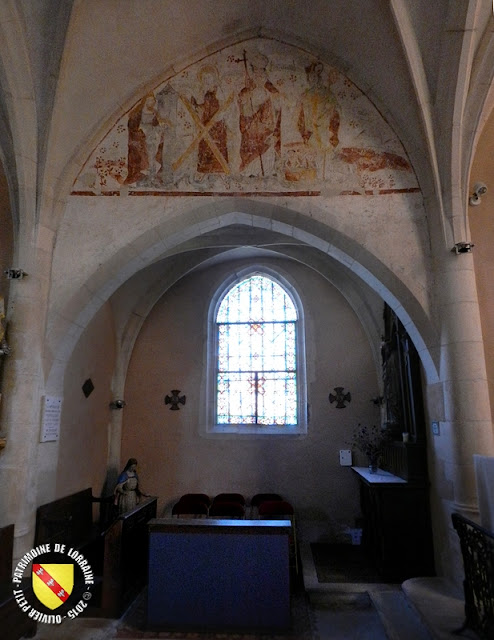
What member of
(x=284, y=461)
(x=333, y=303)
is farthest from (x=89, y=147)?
(x=284, y=461)

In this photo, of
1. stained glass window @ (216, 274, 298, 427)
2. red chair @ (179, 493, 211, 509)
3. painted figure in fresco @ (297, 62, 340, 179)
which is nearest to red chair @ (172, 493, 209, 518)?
red chair @ (179, 493, 211, 509)

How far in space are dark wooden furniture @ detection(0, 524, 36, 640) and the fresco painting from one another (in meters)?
4.21

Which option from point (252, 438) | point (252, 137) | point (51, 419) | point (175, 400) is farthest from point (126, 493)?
point (252, 137)

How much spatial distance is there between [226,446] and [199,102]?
18.5 ft

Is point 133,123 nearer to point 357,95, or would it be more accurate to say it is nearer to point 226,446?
point 357,95

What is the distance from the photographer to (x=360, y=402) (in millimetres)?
8305

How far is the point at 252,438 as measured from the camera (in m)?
8.34

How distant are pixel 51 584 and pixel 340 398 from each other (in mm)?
5230

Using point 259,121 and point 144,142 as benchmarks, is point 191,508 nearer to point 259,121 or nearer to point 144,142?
point 144,142

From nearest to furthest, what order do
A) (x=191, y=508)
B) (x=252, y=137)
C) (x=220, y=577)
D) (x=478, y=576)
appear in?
(x=478, y=576) < (x=220, y=577) < (x=252, y=137) < (x=191, y=508)

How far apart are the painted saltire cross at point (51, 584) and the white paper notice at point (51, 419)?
4.55 ft

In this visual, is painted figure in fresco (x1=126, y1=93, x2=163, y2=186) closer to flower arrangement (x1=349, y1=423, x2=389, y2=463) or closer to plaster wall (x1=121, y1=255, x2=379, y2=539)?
plaster wall (x1=121, y1=255, x2=379, y2=539)

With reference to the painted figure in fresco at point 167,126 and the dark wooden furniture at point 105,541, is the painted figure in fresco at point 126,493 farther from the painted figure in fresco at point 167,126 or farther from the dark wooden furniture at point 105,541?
the painted figure in fresco at point 167,126

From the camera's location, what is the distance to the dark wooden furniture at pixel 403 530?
5.57 metres
